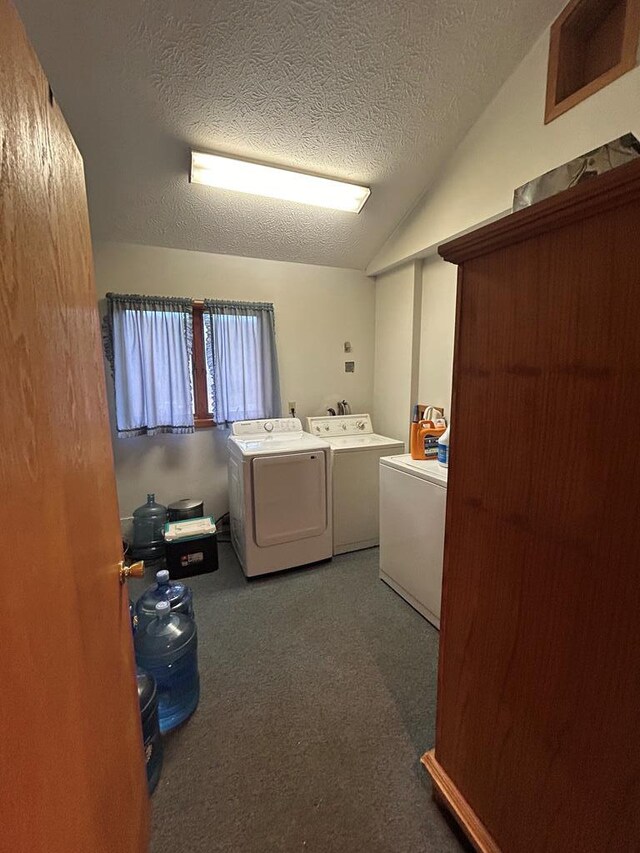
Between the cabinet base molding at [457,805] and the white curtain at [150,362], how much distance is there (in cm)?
249

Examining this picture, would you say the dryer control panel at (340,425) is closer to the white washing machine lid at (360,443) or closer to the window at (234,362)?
the white washing machine lid at (360,443)

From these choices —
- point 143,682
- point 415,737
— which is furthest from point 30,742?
point 415,737

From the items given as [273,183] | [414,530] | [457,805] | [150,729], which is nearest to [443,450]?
[414,530]

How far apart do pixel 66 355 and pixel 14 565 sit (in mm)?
384

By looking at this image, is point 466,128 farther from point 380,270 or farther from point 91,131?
point 91,131

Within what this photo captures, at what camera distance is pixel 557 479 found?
32.4 inches

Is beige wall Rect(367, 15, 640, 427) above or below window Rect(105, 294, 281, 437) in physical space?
above

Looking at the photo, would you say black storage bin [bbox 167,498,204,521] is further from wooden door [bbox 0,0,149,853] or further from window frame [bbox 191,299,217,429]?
wooden door [bbox 0,0,149,853]

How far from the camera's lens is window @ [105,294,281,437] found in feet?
8.97

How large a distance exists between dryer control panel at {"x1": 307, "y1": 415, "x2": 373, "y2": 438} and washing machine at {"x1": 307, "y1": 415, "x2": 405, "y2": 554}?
254 millimetres

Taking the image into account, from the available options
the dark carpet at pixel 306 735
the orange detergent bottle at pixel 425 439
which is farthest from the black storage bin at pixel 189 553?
the orange detergent bottle at pixel 425 439

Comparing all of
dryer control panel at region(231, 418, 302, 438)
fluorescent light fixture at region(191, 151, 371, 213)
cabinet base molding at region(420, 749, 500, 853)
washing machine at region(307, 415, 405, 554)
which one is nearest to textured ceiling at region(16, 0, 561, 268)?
fluorescent light fixture at region(191, 151, 371, 213)

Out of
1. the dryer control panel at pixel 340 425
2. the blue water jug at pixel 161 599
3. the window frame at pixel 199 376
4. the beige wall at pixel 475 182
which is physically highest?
the beige wall at pixel 475 182

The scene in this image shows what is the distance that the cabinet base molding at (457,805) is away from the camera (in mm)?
1049
